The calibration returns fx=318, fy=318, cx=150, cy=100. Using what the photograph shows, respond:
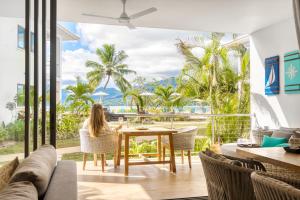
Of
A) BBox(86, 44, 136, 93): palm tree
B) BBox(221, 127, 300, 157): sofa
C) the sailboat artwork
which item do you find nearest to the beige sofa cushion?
BBox(221, 127, 300, 157): sofa

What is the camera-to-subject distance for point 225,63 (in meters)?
8.20

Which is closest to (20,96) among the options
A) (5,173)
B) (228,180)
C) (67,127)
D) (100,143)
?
(5,173)

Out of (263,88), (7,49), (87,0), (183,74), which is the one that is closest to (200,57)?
(183,74)

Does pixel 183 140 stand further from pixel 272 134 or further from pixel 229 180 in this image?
pixel 229 180

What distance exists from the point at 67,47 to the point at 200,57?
2543cm

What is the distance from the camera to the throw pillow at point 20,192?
1.28 m

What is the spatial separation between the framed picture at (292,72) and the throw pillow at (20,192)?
15.0 feet

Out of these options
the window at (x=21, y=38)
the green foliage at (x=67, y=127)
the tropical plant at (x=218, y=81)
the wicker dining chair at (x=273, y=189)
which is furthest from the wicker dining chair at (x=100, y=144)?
the wicker dining chair at (x=273, y=189)

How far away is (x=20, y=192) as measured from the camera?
1.34 metres

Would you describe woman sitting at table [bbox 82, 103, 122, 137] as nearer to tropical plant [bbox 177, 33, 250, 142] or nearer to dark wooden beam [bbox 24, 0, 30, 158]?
dark wooden beam [bbox 24, 0, 30, 158]

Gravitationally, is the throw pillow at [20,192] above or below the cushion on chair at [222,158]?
below

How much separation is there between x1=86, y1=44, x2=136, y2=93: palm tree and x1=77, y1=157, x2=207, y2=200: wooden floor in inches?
554

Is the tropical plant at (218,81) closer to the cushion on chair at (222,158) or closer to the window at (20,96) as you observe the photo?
the window at (20,96)

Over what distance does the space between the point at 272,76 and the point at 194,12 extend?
1.90 meters
